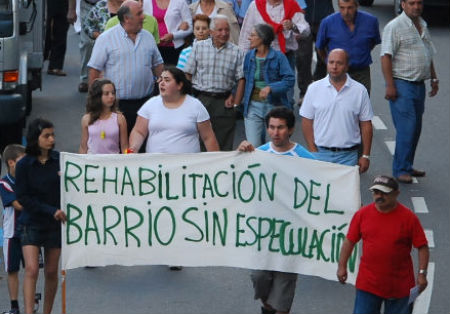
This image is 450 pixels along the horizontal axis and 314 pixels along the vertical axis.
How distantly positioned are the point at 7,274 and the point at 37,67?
574 cm

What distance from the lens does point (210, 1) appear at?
Answer: 15625 millimetres

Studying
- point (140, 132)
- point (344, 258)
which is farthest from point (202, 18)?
point (344, 258)

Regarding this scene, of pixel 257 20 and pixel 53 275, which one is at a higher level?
pixel 257 20

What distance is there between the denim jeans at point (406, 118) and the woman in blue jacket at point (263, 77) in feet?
4.38

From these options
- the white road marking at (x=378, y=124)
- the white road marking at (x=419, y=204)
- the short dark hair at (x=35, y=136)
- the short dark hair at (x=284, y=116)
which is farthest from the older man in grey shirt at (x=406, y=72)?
the short dark hair at (x=35, y=136)

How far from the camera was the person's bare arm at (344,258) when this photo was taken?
30.1 feet

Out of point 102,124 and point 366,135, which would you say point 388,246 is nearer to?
point 366,135

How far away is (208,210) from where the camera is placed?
10.2m

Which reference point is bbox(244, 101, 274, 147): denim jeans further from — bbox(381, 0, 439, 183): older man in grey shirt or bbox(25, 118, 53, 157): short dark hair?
bbox(25, 118, 53, 157): short dark hair

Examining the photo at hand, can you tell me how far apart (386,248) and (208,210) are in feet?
5.71

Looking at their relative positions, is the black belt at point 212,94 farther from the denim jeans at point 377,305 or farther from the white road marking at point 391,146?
the denim jeans at point 377,305

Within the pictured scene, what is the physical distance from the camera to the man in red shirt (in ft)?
29.5

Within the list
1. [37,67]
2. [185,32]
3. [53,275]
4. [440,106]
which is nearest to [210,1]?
[185,32]

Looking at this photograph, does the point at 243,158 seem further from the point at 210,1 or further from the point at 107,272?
the point at 210,1
